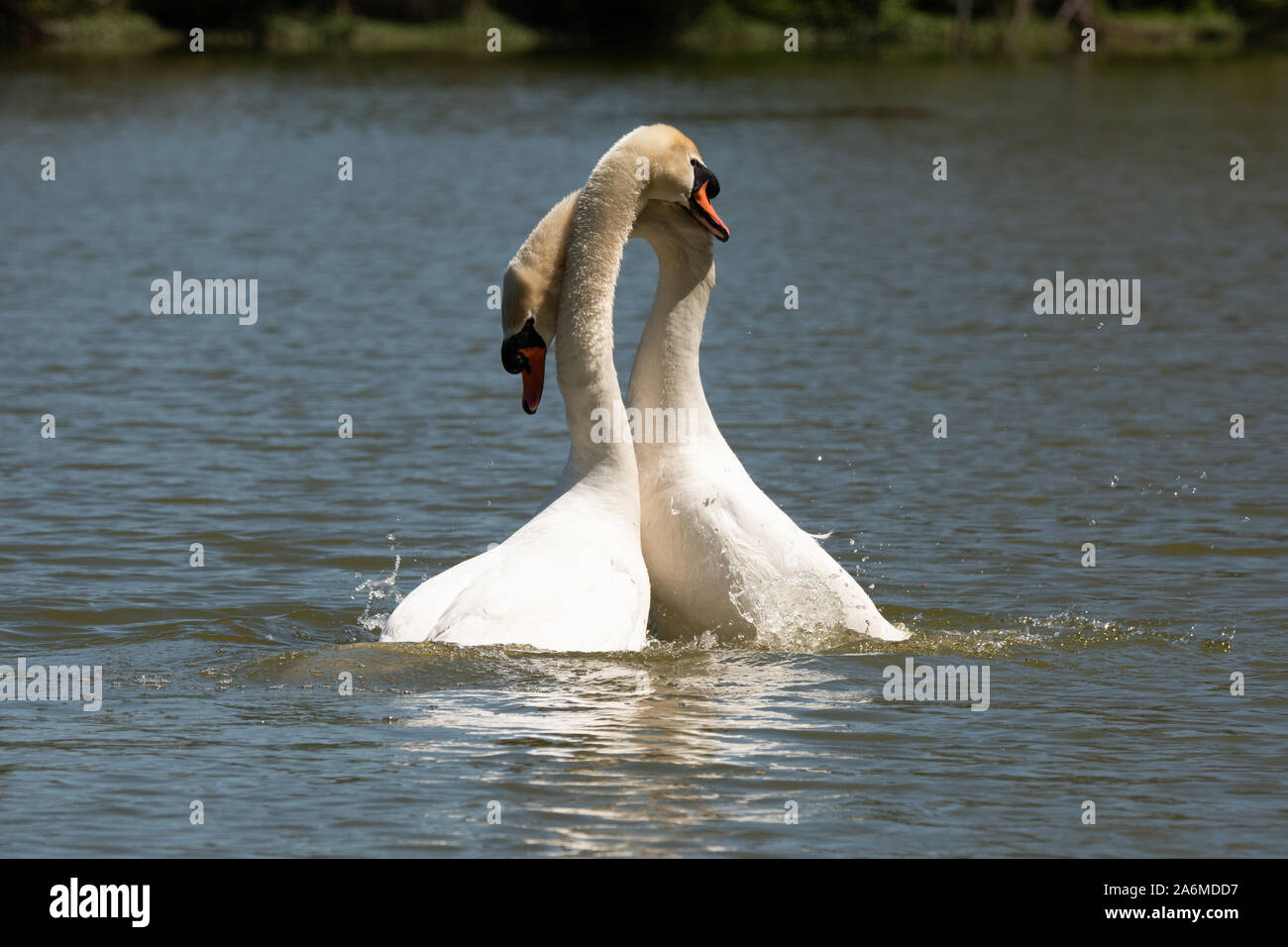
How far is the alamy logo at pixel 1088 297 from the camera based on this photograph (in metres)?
20.2

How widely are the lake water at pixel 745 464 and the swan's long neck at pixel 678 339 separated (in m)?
1.22

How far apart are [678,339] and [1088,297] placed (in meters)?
13.9

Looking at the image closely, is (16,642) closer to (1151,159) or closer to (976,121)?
(1151,159)

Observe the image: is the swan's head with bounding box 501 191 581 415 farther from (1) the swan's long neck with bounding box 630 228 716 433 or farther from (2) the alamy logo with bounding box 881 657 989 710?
(2) the alamy logo with bounding box 881 657 989 710

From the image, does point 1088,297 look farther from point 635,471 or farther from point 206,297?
point 635,471

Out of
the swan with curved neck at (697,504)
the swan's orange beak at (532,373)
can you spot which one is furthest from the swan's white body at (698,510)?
the swan's orange beak at (532,373)

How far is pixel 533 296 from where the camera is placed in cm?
842

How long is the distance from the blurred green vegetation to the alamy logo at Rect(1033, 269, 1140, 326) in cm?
5356

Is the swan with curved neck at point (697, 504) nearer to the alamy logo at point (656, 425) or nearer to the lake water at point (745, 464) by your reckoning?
the alamy logo at point (656, 425)

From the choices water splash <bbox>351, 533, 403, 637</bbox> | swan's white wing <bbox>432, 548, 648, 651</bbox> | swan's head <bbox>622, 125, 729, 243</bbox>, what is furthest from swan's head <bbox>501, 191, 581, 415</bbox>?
water splash <bbox>351, 533, 403, 637</bbox>

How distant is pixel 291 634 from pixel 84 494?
3.69 m

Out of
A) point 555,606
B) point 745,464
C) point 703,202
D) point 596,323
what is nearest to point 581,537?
point 555,606
